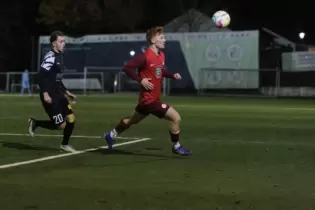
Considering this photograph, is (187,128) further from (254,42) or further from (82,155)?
(254,42)

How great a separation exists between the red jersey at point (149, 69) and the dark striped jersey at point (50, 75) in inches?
51.4

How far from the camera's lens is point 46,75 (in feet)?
34.6

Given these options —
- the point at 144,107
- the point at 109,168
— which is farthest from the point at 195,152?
the point at 109,168

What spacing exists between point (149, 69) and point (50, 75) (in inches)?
67.2

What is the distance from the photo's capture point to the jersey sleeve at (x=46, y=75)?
10492mm

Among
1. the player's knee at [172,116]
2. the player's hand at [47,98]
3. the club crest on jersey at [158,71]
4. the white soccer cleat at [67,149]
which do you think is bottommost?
the white soccer cleat at [67,149]

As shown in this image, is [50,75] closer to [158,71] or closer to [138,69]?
[138,69]

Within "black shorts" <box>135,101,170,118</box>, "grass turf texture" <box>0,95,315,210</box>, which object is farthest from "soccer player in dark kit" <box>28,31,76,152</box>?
"black shorts" <box>135,101,170,118</box>

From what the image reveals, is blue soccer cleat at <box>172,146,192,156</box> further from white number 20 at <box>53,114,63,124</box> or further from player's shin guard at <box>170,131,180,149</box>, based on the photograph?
white number 20 at <box>53,114,63,124</box>

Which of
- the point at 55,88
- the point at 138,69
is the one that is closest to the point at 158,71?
the point at 138,69

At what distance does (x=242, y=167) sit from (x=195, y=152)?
1932 millimetres

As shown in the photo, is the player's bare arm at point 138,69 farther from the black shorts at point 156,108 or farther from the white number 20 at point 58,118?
the white number 20 at point 58,118

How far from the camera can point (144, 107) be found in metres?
10.1

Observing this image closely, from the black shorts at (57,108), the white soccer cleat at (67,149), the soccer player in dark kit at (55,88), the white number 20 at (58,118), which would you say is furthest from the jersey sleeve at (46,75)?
the white soccer cleat at (67,149)
